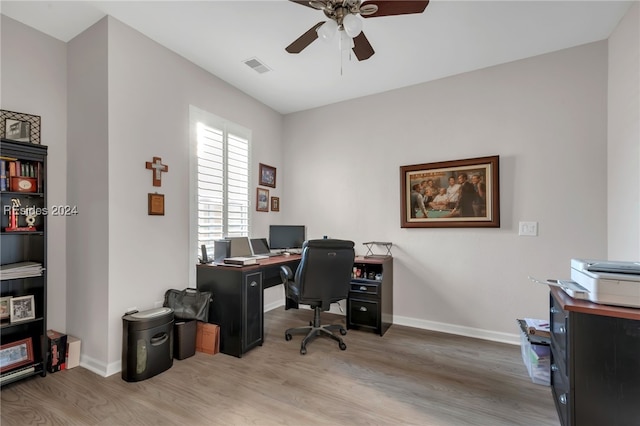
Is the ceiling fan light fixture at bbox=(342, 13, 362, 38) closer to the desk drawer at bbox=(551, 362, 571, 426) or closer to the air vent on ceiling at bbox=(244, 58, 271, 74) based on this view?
the air vent on ceiling at bbox=(244, 58, 271, 74)

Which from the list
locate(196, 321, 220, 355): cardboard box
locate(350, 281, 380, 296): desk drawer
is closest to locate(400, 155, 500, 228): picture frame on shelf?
locate(350, 281, 380, 296): desk drawer

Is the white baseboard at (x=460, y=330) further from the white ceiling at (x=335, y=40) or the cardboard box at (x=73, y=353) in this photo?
the cardboard box at (x=73, y=353)

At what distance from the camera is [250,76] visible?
3.34 m

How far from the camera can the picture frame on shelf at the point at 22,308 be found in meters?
2.15

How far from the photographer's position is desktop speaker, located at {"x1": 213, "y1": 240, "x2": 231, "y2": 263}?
3.02 metres

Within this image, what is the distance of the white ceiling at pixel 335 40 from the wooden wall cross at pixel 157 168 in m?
1.15

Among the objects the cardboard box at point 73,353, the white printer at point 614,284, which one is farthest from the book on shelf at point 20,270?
the white printer at point 614,284

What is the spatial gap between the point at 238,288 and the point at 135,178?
1.35 metres

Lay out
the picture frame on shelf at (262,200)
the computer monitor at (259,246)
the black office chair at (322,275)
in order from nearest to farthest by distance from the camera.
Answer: the black office chair at (322,275), the computer monitor at (259,246), the picture frame on shelf at (262,200)

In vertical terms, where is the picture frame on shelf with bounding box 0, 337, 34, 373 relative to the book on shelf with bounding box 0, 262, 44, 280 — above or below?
below

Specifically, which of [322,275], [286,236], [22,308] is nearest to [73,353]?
[22,308]

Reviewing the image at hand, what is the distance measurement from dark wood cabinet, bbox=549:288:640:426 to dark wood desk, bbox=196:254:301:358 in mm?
2345

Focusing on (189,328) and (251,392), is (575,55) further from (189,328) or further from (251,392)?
(189,328)

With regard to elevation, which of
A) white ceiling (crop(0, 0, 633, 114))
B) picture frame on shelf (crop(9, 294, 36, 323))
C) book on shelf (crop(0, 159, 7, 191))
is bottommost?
picture frame on shelf (crop(9, 294, 36, 323))
